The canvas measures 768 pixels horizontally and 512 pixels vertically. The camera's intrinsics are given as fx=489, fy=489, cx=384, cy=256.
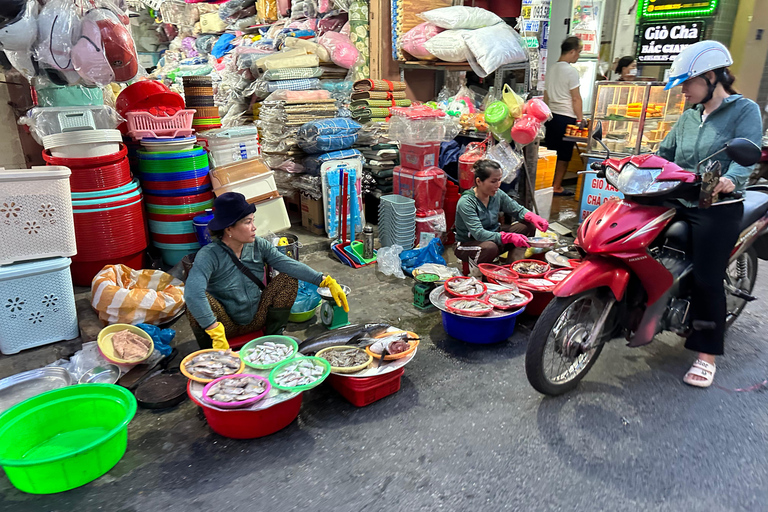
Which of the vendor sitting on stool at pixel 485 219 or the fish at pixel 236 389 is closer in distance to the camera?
the fish at pixel 236 389

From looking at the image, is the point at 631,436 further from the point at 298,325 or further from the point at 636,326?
the point at 298,325

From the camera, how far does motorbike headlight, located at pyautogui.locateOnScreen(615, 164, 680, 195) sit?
278 centimetres

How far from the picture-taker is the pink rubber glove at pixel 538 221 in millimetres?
4383

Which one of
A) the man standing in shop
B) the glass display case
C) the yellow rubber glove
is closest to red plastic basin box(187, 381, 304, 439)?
the yellow rubber glove

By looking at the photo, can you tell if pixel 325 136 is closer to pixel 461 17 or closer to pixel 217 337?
pixel 461 17

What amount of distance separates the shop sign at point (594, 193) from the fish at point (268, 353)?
4276 mm

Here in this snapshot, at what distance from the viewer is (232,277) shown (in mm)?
3383

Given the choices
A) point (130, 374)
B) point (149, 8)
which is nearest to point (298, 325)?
point (130, 374)

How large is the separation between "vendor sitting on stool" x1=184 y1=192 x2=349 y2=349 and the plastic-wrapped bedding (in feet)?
8.60

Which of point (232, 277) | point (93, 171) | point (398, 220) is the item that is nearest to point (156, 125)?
point (93, 171)

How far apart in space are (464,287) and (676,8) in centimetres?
732

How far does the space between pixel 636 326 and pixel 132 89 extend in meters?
4.77

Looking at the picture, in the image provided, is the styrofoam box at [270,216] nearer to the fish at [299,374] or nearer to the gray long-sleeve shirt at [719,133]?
the fish at [299,374]

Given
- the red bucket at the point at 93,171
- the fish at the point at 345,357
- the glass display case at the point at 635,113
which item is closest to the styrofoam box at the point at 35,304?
the red bucket at the point at 93,171
